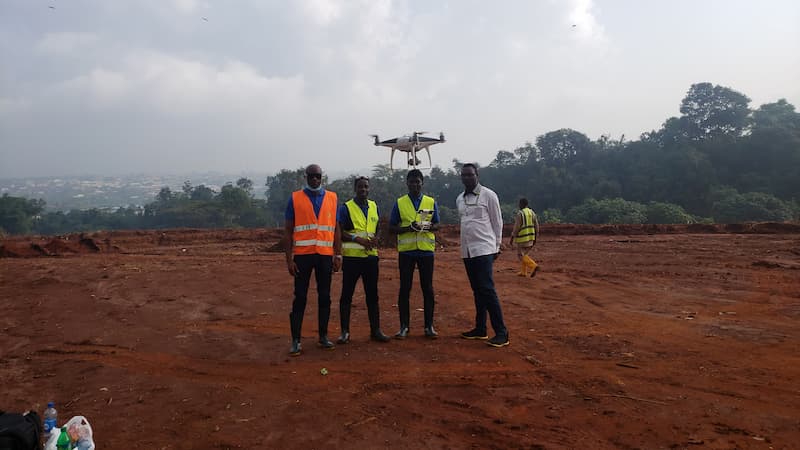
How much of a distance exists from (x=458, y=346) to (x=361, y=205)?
1866 millimetres

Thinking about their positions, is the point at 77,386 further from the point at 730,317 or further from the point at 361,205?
the point at 730,317

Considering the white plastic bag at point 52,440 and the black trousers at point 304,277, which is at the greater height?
the black trousers at point 304,277

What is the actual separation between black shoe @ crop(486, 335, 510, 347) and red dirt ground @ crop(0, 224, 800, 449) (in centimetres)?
10

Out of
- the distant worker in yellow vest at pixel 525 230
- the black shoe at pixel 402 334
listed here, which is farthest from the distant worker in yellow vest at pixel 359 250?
the distant worker in yellow vest at pixel 525 230

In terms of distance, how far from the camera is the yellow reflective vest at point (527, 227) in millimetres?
10000

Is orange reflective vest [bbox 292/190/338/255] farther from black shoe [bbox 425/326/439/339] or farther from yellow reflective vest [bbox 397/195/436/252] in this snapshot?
black shoe [bbox 425/326/439/339]

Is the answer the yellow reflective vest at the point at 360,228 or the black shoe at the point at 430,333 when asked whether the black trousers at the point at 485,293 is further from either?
the yellow reflective vest at the point at 360,228

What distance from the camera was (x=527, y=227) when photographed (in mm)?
10047

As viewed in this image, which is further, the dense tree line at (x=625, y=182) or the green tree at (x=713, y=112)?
the green tree at (x=713, y=112)

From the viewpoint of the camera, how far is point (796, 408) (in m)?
3.54

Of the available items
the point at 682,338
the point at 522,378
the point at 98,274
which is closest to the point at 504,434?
the point at 522,378

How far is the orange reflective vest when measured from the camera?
4.99m

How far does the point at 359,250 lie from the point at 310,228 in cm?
61

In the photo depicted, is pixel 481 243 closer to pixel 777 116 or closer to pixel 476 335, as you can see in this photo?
pixel 476 335
